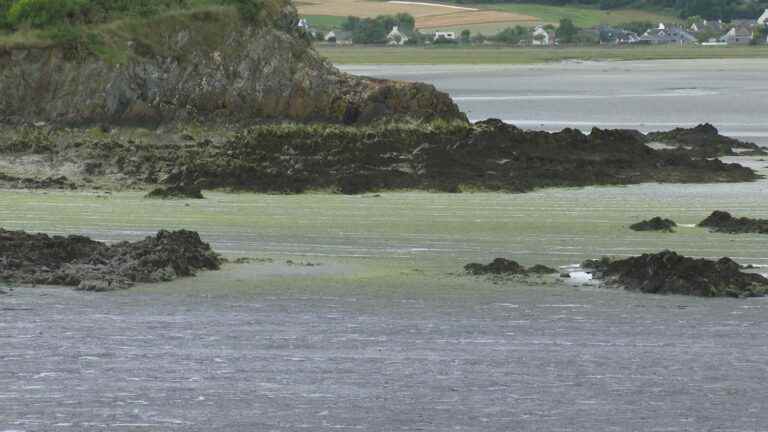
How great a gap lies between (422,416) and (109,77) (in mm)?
20109

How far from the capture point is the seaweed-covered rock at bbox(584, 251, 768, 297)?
49.1 feet

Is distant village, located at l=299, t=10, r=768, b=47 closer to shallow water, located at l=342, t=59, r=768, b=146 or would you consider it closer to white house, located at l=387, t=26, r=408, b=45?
white house, located at l=387, t=26, r=408, b=45

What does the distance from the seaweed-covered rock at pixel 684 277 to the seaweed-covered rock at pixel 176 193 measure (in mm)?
9362

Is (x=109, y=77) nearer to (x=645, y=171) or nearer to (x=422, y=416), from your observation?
(x=645, y=171)

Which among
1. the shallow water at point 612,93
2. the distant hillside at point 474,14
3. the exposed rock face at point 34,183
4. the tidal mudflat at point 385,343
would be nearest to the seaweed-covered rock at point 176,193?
the exposed rock face at point 34,183

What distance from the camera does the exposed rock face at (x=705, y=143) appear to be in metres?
31.9

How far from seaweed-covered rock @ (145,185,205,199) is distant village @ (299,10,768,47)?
111 meters

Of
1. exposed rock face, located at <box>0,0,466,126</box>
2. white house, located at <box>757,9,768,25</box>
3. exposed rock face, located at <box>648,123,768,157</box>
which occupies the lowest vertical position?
exposed rock face, located at <box>648,123,768,157</box>

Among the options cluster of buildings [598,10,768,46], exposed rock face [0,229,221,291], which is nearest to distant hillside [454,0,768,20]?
cluster of buildings [598,10,768,46]

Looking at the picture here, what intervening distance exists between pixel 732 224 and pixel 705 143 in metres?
14.0

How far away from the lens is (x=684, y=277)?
49.8ft

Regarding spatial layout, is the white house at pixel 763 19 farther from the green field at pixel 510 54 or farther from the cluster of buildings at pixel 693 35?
the green field at pixel 510 54

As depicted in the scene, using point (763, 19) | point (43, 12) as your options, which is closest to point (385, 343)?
point (43, 12)

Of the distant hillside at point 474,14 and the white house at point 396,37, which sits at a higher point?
the distant hillside at point 474,14
